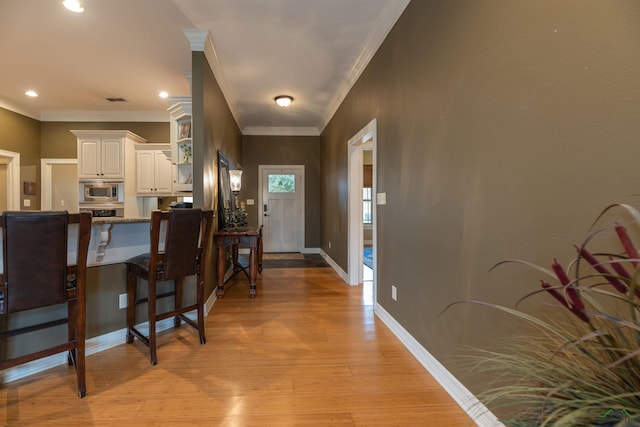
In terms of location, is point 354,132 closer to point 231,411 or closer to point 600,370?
point 231,411

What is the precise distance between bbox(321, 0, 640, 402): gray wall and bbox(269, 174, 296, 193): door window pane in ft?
14.1

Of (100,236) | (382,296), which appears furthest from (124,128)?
(382,296)

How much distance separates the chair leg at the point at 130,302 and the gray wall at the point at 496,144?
84.2 inches

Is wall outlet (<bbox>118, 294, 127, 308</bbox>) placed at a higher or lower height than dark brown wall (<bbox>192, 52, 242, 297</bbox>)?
lower

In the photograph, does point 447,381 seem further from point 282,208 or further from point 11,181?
point 11,181

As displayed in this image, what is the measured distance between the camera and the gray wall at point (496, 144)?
0.95m

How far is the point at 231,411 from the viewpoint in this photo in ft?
5.30

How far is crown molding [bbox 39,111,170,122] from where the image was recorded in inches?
219

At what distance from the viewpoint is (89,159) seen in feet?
16.9

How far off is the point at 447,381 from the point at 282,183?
217 inches

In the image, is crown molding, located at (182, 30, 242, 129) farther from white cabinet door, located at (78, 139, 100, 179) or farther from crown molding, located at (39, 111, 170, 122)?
white cabinet door, located at (78, 139, 100, 179)

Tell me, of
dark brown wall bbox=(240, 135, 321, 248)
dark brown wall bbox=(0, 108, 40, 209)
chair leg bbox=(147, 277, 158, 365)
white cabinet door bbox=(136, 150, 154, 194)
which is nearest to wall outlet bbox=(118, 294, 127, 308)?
chair leg bbox=(147, 277, 158, 365)

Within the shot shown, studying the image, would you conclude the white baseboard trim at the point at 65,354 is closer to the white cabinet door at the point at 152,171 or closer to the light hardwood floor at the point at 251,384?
the light hardwood floor at the point at 251,384

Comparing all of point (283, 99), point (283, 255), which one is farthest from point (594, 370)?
point (283, 255)
